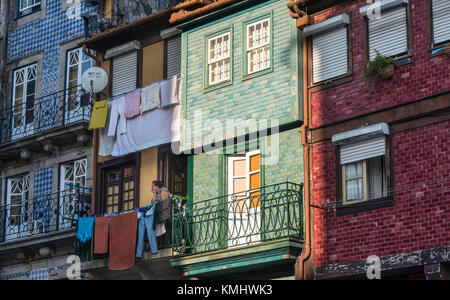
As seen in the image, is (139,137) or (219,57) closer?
(219,57)

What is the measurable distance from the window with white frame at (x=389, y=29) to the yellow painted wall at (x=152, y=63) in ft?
23.5

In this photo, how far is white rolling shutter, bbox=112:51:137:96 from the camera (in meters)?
30.0

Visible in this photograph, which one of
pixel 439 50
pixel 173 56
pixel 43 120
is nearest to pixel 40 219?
pixel 43 120

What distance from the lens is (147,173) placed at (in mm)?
28609

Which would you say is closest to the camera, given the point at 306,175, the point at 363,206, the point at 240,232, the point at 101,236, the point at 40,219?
the point at 363,206

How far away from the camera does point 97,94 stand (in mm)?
30750

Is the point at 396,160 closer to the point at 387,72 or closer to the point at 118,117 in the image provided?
the point at 387,72

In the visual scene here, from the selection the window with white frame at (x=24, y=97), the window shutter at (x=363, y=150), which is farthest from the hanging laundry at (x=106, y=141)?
the window shutter at (x=363, y=150)

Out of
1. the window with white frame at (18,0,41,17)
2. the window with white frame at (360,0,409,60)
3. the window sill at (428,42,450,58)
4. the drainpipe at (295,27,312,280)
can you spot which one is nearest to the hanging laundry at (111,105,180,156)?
the drainpipe at (295,27,312,280)

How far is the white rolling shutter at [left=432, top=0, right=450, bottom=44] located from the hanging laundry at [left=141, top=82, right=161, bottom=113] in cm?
836

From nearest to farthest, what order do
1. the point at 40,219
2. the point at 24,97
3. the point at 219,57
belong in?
the point at 219,57
the point at 40,219
the point at 24,97

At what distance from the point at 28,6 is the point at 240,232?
13.4 meters

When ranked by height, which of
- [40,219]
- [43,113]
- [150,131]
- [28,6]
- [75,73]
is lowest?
[40,219]
